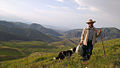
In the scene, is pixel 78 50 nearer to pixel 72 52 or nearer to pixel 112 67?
pixel 112 67

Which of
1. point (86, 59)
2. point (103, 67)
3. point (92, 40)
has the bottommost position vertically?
point (86, 59)

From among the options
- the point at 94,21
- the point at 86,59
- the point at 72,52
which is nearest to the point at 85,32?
the point at 94,21

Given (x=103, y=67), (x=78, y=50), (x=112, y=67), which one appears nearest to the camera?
(x=112, y=67)

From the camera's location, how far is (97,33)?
9992 millimetres

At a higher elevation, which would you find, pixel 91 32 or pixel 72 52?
pixel 91 32

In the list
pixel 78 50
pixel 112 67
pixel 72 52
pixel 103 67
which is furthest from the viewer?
pixel 72 52

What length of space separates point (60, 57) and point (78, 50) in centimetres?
598

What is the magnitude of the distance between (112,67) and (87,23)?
4.85 meters

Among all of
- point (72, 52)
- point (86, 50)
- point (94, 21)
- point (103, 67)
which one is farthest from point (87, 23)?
point (72, 52)

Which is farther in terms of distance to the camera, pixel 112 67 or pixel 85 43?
pixel 85 43

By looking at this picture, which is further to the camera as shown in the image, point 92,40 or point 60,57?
point 60,57

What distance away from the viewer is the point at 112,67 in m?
5.47

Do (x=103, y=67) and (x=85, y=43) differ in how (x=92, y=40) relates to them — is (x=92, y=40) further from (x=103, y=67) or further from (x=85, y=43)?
(x=103, y=67)

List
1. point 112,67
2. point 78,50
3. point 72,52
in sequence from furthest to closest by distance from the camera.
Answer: point 72,52 → point 78,50 → point 112,67
